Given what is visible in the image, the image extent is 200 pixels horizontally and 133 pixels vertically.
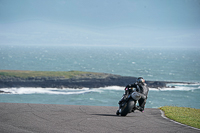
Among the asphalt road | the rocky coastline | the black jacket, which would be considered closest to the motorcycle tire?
the asphalt road

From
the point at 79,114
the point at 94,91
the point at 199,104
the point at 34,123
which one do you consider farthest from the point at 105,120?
the point at 94,91

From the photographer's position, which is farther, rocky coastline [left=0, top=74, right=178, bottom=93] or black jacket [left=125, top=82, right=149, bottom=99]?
rocky coastline [left=0, top=74, right=178, bottom=93]

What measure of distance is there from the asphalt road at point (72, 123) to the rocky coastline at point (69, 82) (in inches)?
2743

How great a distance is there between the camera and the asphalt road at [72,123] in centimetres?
1052

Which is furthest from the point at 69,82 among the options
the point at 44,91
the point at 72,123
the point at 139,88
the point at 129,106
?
the point at 72,123

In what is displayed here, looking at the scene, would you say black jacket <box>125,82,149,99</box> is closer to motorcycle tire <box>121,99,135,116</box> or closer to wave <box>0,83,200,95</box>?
motorcycle tire <box>121,99,135,116</box>

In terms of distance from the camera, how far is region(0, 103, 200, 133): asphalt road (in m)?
10.5

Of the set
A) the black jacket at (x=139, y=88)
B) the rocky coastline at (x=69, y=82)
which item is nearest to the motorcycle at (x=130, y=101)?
the black jacket at (x=139, y=88)

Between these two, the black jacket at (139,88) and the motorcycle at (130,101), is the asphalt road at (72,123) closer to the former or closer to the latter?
the motorcycle at (130,101)

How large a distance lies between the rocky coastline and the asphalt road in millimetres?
69674

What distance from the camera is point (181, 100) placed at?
69.2 m

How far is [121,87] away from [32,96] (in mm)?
27558

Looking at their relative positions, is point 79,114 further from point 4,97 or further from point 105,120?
point 4,97

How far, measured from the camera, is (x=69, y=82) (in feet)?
289
